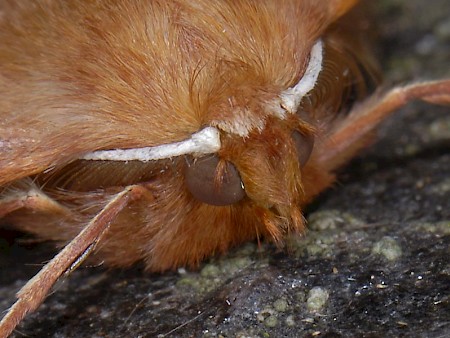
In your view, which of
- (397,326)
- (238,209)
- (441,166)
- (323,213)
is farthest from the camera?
(441,166)

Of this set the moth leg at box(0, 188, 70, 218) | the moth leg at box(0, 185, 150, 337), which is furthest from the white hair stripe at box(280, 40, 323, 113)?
the moth leg at box(0, 188, 70, 218)

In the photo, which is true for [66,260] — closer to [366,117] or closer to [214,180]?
[214,180]

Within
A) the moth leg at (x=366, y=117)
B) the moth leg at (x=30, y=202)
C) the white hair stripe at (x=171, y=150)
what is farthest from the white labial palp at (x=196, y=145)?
the moth leg at (x=366, y=117)

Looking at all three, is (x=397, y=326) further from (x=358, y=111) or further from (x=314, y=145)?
(x=358, y=111)

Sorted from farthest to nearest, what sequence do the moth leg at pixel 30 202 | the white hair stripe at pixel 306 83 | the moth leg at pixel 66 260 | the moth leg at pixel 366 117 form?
the moth leg at pixel 366 117 < the moth leg at pixel 30 202 < the white hair stripe at pixel 306 83 < the moth leg at pixel 66 260

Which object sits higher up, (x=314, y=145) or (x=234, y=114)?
(x=234, y=114)

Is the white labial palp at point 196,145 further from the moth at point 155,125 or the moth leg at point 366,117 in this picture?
the moth leg at point 366,117

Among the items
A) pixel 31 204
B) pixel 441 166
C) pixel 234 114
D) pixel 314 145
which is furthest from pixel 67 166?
pixel 441 166
